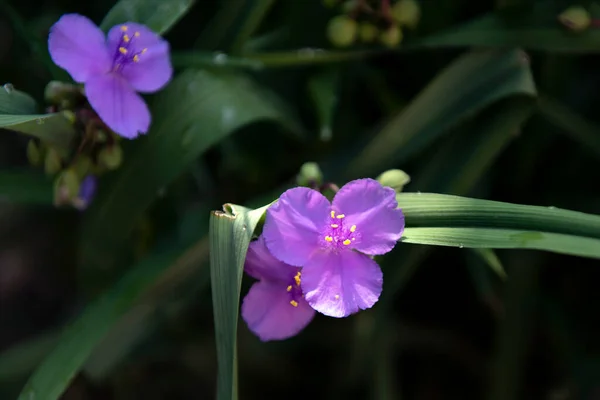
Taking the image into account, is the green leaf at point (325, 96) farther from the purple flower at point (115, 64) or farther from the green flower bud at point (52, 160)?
the green flower bud at point (52, 160)

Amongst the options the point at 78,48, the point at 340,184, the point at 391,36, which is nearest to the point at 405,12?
the point at 391,36

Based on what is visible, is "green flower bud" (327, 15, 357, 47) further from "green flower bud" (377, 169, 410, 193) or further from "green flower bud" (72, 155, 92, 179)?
"green flower bud" (72, 155, 92, 179)

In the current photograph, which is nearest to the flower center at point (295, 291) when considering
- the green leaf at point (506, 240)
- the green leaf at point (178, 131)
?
the green leaf at point (506, 240)

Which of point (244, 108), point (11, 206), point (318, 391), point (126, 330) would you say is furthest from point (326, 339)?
point (11, 206)

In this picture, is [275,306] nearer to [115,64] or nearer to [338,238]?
[338,238]

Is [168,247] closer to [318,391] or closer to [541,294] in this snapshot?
[318,391]

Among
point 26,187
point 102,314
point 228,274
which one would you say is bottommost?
point 102,314
